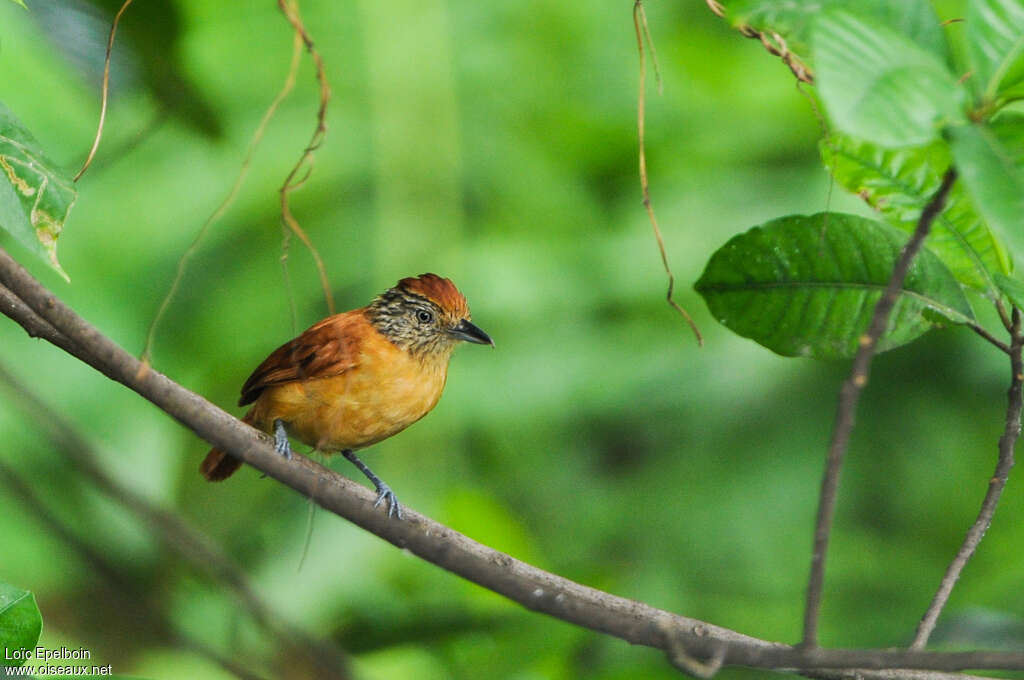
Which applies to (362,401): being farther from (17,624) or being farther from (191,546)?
(17,624)

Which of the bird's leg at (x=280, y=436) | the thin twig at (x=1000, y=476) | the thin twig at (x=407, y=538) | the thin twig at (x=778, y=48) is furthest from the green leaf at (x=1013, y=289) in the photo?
the bird's leg at (x=280, y=436)

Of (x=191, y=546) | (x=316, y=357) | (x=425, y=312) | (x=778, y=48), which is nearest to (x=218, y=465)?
(x=191, y=546)

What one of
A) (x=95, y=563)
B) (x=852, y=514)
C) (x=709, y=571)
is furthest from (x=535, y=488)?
(x=95, y=563)

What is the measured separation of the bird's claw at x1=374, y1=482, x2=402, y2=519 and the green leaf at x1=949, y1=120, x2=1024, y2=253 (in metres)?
1.02

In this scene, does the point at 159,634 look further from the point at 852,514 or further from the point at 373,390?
the point at 852,514

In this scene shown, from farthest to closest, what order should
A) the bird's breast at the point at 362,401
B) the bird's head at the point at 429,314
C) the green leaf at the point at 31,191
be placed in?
1. the bird's head at the point at 429,314
2. the bird's breast at the point at 362,401
3. the green leaf at the point at 31,191

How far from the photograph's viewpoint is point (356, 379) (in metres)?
2.03

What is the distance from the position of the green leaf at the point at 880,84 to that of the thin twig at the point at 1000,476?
473 mm

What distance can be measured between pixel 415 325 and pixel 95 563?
973 mm

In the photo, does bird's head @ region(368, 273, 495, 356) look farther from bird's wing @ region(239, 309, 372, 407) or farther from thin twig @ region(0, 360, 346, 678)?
thin twig @ region(0, 360, 346, 678)

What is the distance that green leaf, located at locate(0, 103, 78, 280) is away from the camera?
112 cm

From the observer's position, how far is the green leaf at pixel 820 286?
1.38 metres

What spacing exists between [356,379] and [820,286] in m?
0.94

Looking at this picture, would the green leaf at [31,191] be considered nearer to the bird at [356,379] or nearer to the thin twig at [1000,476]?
the bird at [356,379]
